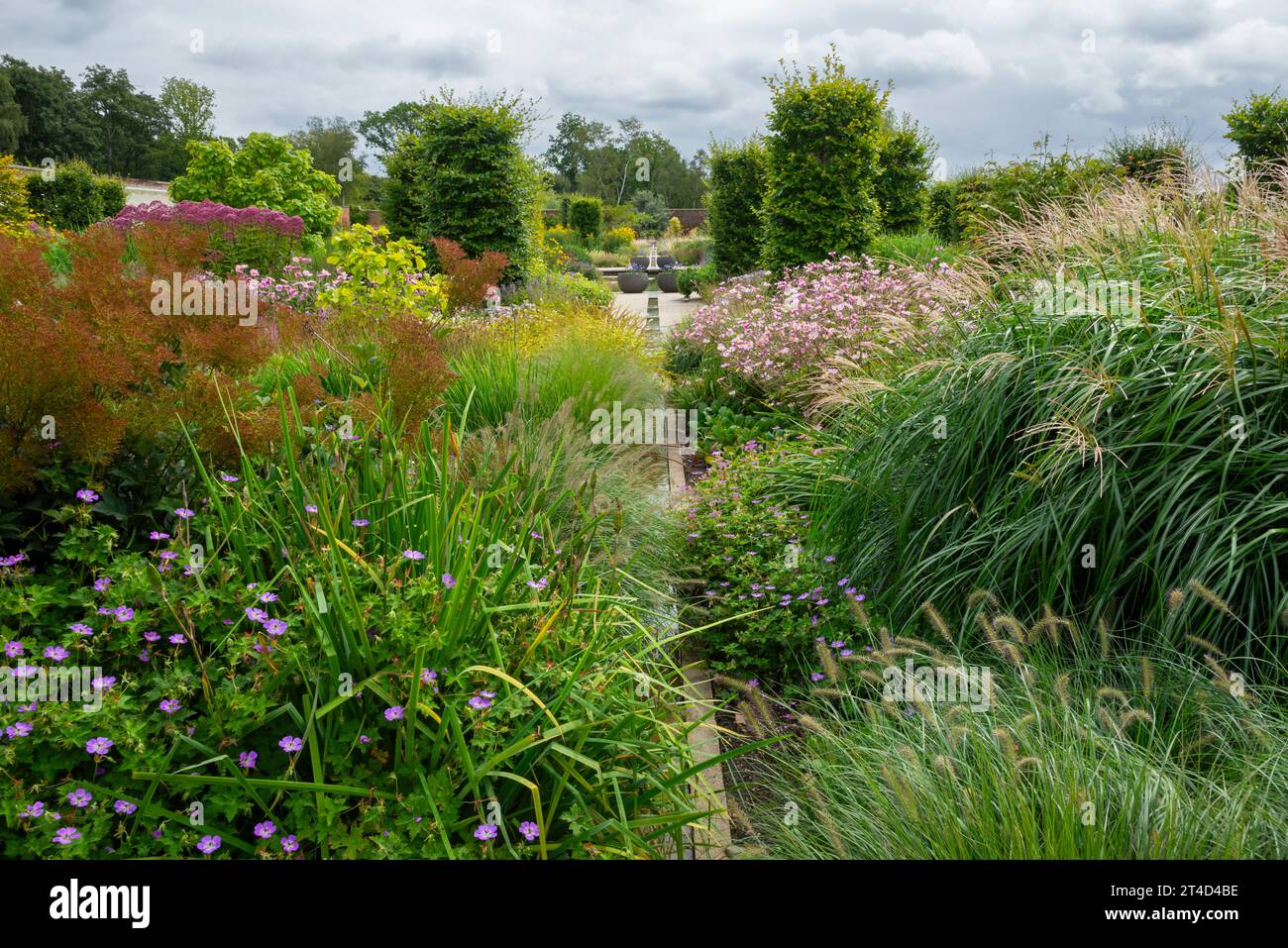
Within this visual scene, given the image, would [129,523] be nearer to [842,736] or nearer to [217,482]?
[217,482]

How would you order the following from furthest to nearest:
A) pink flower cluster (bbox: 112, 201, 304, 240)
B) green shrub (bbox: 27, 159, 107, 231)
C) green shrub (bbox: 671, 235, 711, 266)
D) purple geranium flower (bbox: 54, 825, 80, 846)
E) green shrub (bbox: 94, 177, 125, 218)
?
green shrub (bbox: 671, 235, 711, 266)
green shrub (bbox: 94, 177, 125, 218)
green shrub (bbox: 27, 159, 107, 231)
pink flower cluster (bbox: 112, 201, 304, 240)
purple geranium flower (bbox: 54, 825, 80, 846)

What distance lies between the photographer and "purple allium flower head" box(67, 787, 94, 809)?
192 cm

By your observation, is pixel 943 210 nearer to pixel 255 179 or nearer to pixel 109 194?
pixel 255 179

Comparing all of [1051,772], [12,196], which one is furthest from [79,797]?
[12,196]

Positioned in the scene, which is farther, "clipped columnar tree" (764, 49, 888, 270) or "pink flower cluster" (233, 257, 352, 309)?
"clipped columnar tree" (764, 49, 888, 270)

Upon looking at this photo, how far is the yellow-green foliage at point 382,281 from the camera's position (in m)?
7.77

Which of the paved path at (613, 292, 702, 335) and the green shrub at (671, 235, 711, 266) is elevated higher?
the green shrub at (671, 235, 711, 266)

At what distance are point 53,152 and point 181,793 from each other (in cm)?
5696

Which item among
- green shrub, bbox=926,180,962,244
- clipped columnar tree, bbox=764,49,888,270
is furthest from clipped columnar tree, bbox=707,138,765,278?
clipped columnar tree, bbox=764,49,888,270

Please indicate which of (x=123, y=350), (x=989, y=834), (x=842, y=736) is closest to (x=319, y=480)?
(x=123, y=350)

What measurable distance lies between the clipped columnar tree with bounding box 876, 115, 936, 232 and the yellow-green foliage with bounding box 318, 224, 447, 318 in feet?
45.9

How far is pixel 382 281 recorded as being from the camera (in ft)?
26.5

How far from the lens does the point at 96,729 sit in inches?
80.4

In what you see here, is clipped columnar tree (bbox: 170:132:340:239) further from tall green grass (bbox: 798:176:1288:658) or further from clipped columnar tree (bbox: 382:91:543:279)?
tall green grass (bbox: 798:176:1288:658)
